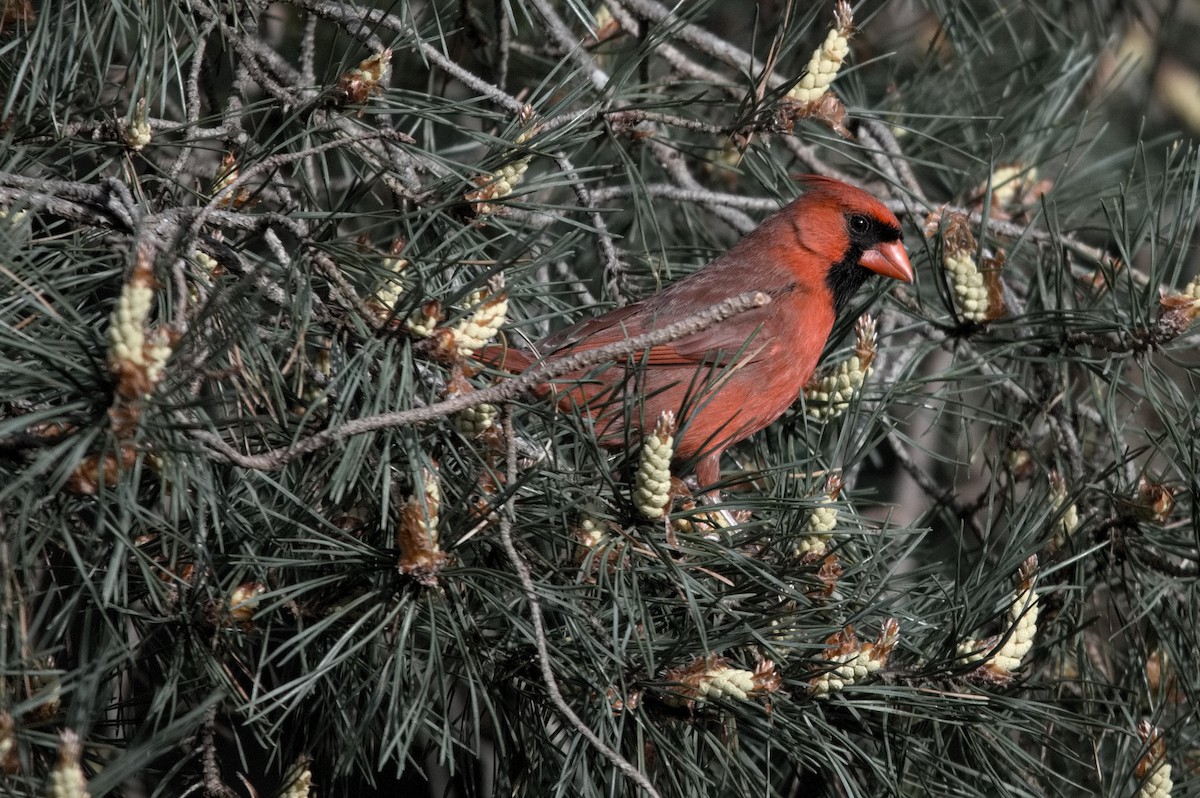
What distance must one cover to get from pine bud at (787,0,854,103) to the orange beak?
870 millimetres

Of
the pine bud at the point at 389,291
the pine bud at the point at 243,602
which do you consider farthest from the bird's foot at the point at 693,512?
the pine bud at the point at 243,602

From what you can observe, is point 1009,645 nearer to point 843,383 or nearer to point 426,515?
point 843,383

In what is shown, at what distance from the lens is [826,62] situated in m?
1.89

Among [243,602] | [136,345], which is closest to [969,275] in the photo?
[243,602]

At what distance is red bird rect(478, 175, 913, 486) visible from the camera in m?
2.49

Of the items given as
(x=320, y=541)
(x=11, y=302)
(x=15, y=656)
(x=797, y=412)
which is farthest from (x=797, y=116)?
(x=15, y=656)

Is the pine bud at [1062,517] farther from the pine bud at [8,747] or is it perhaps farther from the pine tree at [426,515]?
the pine bud at [8,747]

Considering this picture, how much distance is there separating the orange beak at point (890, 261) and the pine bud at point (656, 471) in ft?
4.84

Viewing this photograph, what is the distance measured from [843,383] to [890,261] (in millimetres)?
925

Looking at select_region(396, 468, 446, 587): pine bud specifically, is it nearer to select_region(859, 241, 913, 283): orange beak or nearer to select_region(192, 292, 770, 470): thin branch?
select_region(192, 292, 770, 470): thin branch

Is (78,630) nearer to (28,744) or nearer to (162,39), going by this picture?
(28,744)

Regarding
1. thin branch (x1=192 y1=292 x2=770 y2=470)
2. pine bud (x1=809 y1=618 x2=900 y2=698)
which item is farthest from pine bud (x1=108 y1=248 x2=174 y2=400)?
pine bud (x1=809 y1=618 x2=900 y2=698)

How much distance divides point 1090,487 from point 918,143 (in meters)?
1.39

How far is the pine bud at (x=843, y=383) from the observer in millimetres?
1976
